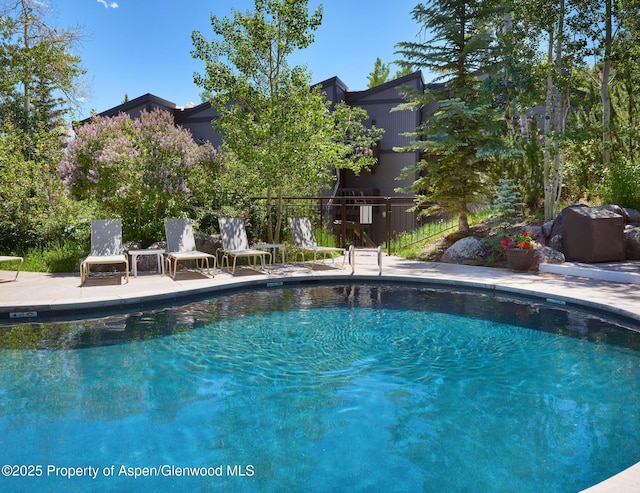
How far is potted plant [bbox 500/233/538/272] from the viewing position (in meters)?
8.85

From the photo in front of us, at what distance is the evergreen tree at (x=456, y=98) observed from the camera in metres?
10.7

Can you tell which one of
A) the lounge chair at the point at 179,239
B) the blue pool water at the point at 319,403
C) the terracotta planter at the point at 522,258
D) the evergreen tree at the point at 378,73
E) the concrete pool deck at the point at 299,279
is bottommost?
the blue pool water at the point at 319,403

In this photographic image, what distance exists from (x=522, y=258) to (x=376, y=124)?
11797 millimetres

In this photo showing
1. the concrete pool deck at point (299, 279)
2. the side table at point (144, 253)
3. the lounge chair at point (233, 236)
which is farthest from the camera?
the lounge chair at point (233, 236)

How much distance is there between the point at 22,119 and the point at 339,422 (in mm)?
18507

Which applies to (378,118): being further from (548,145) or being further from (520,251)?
(520,251)

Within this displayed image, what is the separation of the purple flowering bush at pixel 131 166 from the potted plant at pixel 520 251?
275 inches

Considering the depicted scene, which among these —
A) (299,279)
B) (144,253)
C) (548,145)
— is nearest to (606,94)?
(548,145)

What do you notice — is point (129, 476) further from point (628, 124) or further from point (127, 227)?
point (628, 124)

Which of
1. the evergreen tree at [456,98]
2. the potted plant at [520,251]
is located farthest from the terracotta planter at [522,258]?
the evergreen tree at [456,98]

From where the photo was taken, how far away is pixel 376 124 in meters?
19.2

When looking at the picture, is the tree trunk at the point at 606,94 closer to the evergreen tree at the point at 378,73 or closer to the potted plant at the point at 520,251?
the potted plant at the point at 520,251

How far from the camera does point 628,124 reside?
1115 centimetres

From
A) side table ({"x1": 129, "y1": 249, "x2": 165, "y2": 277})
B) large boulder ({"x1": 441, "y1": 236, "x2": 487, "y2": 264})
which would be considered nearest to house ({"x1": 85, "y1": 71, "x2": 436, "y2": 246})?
large boulder ({"x1": 441, "y1": 236, "x2": 487, "y2": 264})
